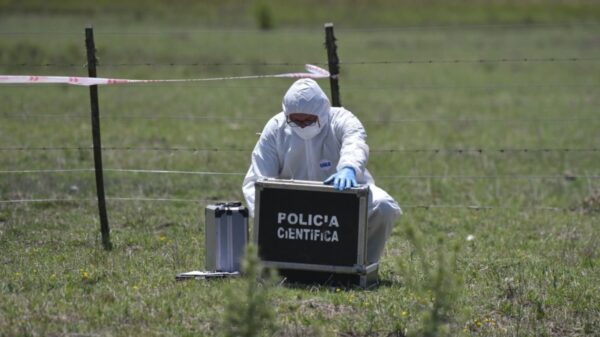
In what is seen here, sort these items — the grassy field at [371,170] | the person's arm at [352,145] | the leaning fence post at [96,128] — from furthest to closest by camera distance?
the leaning fence post at [96,128]
the person's arm at [352,145]
the grassy field at [371,170]

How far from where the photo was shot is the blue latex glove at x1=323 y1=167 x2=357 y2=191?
25.3ft

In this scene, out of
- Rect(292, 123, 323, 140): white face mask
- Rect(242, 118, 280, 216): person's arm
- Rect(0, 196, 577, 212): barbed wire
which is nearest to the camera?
Rect(292, 123, 323, 140): white face mask

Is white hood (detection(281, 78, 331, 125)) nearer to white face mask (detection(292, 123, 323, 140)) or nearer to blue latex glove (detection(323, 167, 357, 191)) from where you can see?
white face mask (detection(292, 123, 323, 140))

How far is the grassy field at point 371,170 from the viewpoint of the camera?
6906mm

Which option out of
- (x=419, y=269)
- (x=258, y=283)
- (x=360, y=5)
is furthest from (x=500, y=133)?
(x=360, y=5)

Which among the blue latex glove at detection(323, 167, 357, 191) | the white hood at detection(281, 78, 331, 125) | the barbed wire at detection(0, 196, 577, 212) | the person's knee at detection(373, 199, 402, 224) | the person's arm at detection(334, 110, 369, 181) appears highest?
the white hood at detection(281, 78, 331, 125)

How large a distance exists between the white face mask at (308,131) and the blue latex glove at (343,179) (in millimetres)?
420

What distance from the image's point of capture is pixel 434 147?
1595 cm

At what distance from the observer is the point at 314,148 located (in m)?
8.23

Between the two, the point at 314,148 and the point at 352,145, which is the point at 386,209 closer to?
the point at 352,145

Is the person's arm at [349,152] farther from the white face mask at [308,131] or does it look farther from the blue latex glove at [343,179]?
the white face mask at [308,131]

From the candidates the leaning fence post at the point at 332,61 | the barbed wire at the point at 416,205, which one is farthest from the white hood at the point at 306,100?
the barbed wire at the point at 416,205

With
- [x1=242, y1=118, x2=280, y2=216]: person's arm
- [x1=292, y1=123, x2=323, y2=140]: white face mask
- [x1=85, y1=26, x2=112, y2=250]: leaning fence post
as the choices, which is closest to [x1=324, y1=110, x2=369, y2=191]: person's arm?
[x1=292, y1=123, x2=323, y2=140]: white face mask

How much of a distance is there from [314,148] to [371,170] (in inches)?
226
